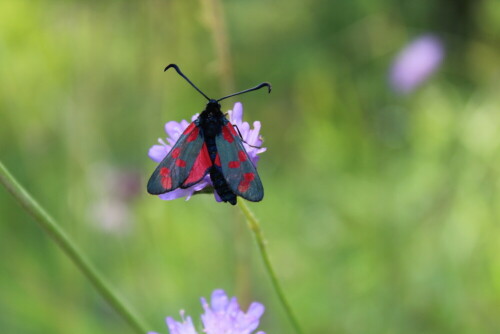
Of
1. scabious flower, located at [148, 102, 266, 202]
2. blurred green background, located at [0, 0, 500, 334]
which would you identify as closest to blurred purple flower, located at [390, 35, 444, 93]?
blurred green background, located at [0, 0, 500, 334]

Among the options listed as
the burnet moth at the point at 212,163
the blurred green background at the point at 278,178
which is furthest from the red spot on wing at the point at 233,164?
the blurred green background at the point at 278,178

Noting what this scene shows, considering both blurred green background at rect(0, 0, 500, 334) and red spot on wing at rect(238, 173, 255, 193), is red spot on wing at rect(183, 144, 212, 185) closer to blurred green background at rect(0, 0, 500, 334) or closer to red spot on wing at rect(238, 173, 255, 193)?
red spot on wing at rect(238, 173, 255, 193)

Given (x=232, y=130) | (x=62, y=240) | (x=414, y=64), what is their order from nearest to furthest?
(x=62, y=240), (x=232, y=130), (x=414, y=64)

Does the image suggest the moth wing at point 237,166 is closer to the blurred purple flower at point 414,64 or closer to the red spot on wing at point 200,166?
the red spot on wing at point 200,166

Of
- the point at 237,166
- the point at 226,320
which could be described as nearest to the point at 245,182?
the point at 237,166

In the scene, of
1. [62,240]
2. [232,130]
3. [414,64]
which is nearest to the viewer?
[62,240]

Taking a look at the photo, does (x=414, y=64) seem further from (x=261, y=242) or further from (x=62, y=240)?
(x=62, y=240)

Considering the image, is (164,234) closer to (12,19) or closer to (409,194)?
(409,194)
